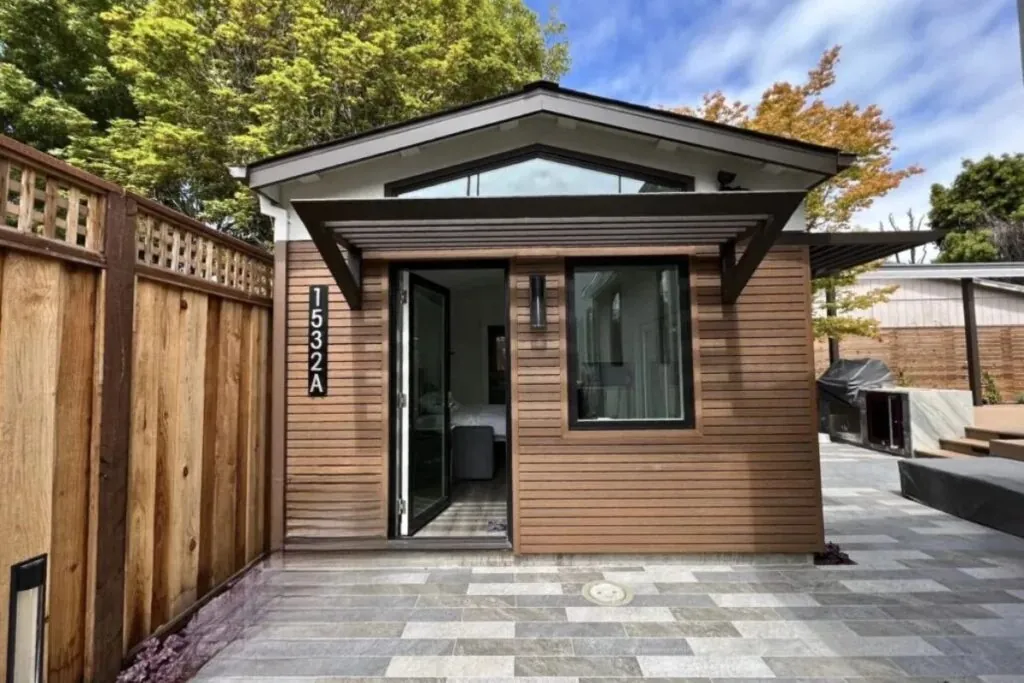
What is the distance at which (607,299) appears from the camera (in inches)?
144

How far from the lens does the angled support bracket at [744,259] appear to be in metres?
2.95

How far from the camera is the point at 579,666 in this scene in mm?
2252

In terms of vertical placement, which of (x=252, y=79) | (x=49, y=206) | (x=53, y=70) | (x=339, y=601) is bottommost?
(x=339, y=601)

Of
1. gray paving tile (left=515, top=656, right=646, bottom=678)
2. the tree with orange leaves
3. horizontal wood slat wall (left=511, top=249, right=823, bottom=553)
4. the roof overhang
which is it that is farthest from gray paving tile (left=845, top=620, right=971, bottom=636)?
the tree with orange leaves

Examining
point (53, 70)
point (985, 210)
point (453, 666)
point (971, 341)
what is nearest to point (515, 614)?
point (453, 666)

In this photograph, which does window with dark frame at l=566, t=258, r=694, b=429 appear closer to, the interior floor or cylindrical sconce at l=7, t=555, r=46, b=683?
the interior floor

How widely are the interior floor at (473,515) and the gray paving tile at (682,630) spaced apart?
132 centimetres

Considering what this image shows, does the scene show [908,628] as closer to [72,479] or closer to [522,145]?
[522,145]

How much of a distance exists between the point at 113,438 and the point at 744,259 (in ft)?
11.9

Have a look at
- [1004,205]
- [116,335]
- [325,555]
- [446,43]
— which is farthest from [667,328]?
[1004,205]

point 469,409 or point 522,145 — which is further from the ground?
point 522,145

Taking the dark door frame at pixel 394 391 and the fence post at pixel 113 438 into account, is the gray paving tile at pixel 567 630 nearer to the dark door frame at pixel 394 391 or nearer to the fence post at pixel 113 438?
the dark door frame at pixel 394 391

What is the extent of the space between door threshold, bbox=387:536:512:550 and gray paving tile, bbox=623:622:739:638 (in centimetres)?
120

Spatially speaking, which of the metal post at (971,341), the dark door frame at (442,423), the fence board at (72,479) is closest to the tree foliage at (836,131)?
the metal post at (971,341)
